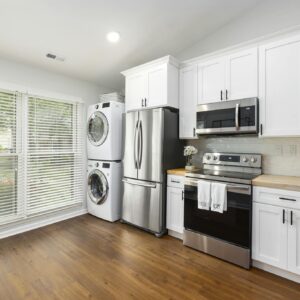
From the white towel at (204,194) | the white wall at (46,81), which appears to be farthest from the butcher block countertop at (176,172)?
the white wall at (46,81)

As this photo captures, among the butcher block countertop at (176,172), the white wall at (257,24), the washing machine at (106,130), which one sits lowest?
the butcher block countertop at (176,172)

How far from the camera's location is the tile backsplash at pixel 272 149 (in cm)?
253

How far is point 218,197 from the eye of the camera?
236 centimetres

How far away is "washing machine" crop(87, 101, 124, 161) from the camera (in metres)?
3.42

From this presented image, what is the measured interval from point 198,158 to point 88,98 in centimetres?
235

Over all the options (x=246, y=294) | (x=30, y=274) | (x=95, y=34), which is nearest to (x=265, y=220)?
(x=246, y=294)

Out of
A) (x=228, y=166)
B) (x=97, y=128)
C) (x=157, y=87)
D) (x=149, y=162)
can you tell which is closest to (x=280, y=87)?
(x=228, y=166)

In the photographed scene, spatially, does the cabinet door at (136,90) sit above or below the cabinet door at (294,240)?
above

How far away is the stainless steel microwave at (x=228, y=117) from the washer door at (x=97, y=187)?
174 centimetres

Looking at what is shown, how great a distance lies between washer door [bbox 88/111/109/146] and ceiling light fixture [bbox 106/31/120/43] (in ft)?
3.68

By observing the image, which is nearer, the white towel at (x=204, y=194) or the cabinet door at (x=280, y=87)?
the cabinet door at (x=280, y=87)

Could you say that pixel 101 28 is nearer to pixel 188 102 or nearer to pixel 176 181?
pixel 188 102

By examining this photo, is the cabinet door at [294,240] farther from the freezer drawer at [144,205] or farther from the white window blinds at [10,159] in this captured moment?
the white window blinds at [10,159]

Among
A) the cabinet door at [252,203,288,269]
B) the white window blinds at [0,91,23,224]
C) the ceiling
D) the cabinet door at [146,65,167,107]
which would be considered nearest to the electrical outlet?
the cabinet door at [252,203,288,269]
